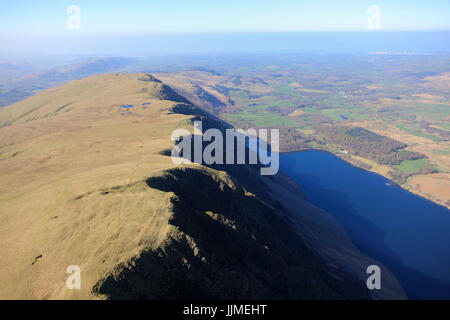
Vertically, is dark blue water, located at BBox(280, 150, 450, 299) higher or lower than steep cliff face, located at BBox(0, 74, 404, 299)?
lower

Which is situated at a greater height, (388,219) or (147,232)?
(147,232)

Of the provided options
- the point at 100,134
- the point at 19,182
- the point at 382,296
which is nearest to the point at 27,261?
the point at 19,182

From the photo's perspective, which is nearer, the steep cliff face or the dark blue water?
the steep cliff face

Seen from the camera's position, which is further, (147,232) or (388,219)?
(388,219)
